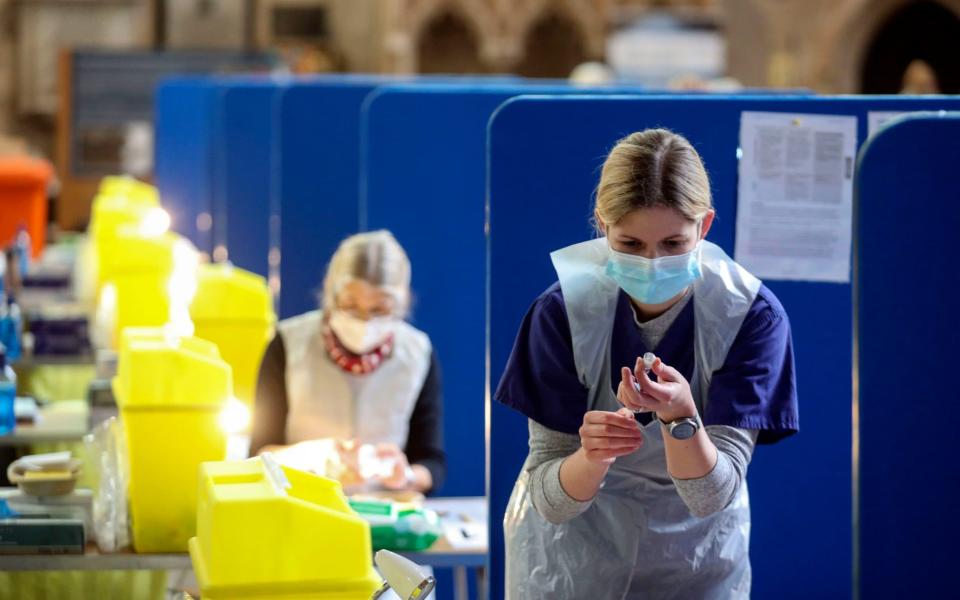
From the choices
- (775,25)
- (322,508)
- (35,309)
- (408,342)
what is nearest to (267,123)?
(35,309)

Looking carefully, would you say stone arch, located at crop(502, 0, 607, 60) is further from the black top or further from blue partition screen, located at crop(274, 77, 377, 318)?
the black top

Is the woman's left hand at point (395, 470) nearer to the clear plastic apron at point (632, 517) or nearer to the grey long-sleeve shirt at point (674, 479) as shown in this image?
the clear plastic apron at point (632, 517)

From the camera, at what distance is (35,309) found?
7.31 metres

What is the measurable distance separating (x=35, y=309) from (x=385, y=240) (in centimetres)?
355

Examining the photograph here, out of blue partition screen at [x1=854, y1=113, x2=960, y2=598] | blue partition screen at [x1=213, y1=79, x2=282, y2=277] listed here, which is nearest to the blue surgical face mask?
blue partition screen at [x1=854, y1=113, x2=960, y2=598]

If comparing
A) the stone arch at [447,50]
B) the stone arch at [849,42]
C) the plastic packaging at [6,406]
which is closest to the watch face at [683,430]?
the plastic packaging at [6,406]

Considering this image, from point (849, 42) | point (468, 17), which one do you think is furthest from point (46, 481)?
point (468, 17)

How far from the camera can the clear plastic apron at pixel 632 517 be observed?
8.13ft

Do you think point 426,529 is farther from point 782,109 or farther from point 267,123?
point 267,123

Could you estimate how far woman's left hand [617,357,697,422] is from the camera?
2246mm

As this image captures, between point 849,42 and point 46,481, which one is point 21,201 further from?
point 849,42

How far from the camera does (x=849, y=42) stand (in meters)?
13.9

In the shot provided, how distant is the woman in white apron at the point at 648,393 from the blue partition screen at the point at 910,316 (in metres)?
0.12

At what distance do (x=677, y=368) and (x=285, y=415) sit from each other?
6.40 feet
